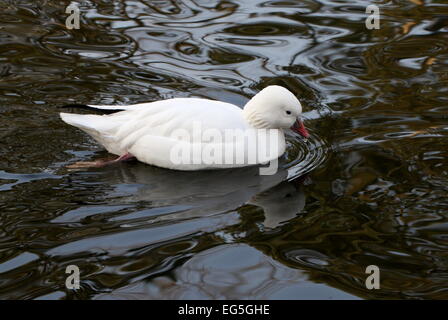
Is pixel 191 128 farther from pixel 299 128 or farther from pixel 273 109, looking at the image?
pixel 299 128

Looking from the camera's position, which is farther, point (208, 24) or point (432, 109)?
point (208, 24)

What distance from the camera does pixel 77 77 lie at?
9594 millimetres

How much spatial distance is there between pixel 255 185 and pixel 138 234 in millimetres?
1452

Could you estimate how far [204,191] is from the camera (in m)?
7.32

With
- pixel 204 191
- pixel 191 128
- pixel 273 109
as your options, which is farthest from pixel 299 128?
pixel 204 191

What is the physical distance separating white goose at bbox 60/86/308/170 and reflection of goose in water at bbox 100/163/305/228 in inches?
5.1

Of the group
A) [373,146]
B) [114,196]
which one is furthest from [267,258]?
[373,146]

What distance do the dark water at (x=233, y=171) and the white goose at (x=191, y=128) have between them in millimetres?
166

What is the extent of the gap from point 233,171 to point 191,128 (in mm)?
585

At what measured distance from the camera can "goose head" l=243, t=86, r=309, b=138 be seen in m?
7.96

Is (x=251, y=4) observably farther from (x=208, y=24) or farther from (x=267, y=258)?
(x=267, y=258)

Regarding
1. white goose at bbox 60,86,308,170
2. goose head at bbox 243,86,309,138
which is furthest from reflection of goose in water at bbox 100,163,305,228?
goose head at bbox 243,86,309,138

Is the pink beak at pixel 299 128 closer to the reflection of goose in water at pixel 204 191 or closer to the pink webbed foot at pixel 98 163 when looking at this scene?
the reflection of goose in water at pixel 204 191

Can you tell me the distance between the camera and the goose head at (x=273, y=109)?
7.96 m
